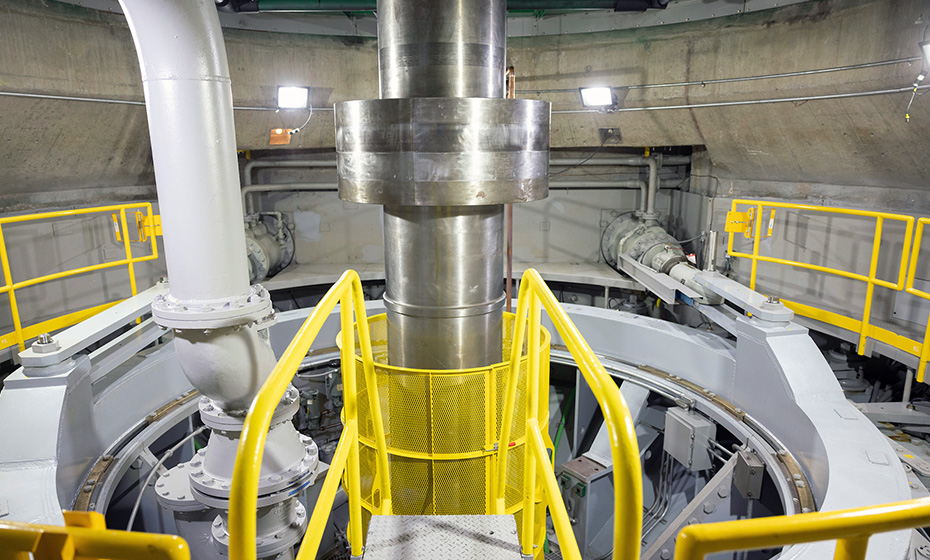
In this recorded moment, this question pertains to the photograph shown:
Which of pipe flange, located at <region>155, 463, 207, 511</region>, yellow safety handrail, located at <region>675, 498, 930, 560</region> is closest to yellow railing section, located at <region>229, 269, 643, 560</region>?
yellow safety handrail, located at <region>675, 498, 930, 560</region>

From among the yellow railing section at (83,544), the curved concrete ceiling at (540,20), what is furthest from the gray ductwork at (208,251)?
the curved concrete ceiling at (540,20)

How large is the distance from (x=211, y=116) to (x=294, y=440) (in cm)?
185

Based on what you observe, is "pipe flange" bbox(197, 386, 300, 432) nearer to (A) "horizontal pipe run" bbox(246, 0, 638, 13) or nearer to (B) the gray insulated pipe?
(B) the gray insulated pipe

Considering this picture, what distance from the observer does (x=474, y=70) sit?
3.23m

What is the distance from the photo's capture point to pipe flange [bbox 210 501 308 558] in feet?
10.7

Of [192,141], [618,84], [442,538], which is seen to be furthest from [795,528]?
[618,84]

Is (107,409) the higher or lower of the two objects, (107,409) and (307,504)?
the higher

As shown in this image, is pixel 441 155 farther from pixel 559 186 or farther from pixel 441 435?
pixel 559 186

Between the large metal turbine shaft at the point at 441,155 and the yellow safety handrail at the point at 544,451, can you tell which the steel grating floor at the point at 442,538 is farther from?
the large metal turbine shaft at the point at 441,155

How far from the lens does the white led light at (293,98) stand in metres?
6.76

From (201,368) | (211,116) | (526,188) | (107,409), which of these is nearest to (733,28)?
(526,188)

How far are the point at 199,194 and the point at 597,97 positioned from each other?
532 cm

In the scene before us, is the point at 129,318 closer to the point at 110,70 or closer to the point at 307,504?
the point at 307,504

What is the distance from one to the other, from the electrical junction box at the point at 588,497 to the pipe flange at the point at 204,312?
12.1 ft
